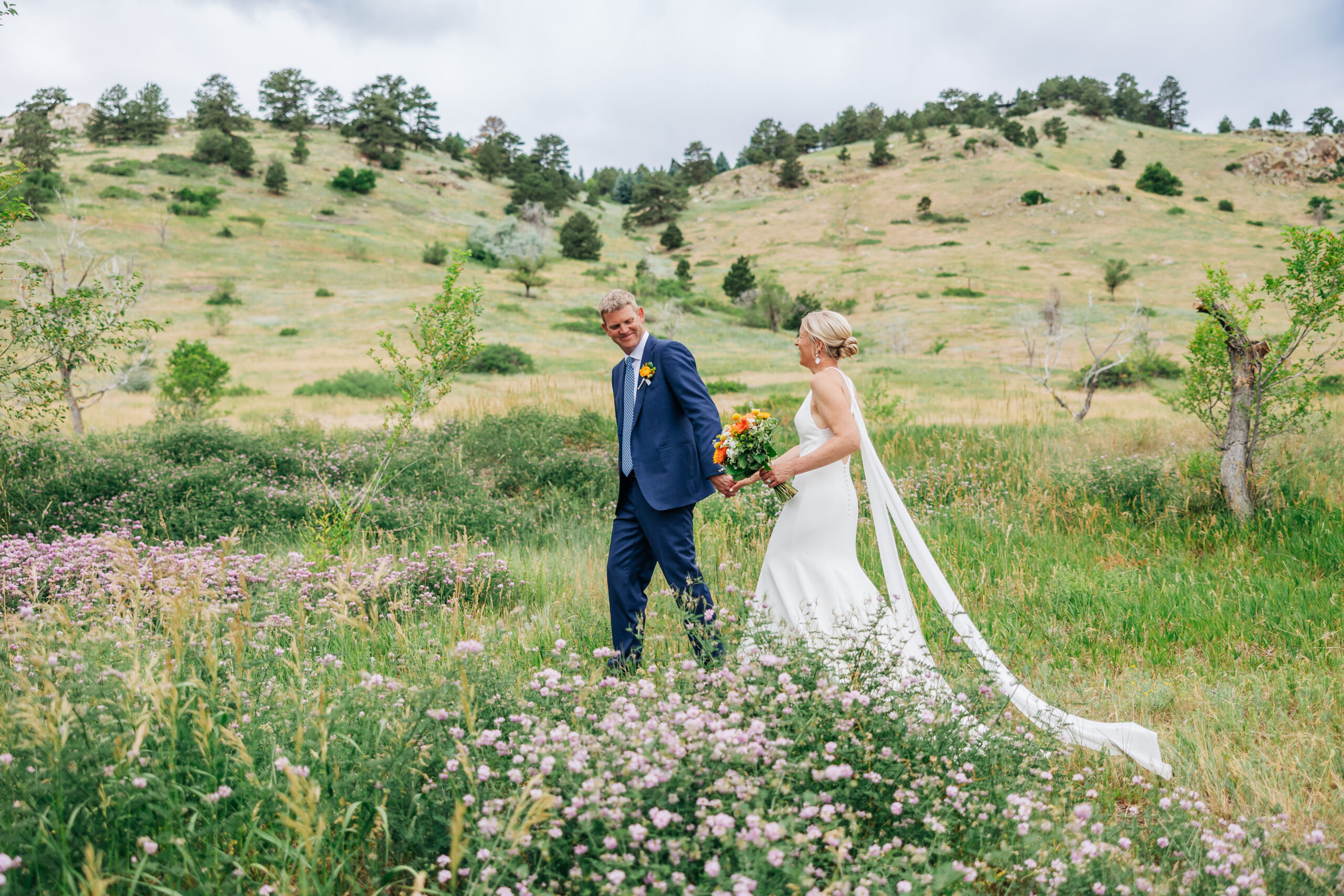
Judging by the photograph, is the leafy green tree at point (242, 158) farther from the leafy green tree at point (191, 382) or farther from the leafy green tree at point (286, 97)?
the leafy green tree at point (191, 382)

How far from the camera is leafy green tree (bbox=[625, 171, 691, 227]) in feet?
296

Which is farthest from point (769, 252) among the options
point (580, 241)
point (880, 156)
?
point (880, 156)

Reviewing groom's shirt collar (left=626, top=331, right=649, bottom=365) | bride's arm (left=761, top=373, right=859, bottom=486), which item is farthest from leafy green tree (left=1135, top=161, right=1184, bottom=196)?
groom's shirt collar (left=626, top=331, right=649, bottom=365)

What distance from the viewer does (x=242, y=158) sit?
68.5 m

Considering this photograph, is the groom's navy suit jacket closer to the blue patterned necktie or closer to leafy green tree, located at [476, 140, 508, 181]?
the blue patterned necktie

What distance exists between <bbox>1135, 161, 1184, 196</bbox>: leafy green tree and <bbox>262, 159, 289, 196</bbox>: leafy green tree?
85.3m

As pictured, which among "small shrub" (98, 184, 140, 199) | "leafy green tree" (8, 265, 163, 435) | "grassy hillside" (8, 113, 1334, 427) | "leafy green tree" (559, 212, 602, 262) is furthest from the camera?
"leafy green tree" (559, 212, 602, 262)

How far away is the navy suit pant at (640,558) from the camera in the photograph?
4.33 m

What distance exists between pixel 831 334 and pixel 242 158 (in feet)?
262

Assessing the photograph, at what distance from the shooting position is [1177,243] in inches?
2451

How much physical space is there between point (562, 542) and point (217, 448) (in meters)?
5.94

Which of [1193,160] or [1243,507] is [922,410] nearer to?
[1243,507]

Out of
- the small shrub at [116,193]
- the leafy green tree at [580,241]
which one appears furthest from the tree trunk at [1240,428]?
the small shrub at [116,193]

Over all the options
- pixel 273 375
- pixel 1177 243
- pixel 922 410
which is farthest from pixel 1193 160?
pixel 273 375
